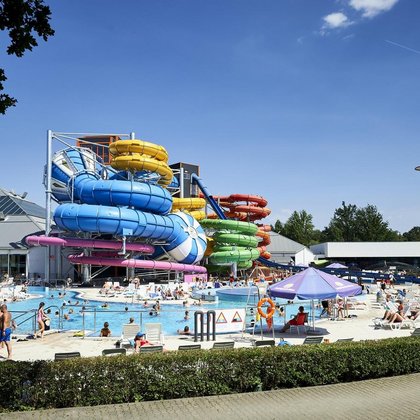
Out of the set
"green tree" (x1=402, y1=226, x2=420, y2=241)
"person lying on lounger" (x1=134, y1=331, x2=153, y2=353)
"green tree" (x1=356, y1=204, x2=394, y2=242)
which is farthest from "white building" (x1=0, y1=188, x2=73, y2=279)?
"green tree" (x1=402, y1=226, x2=420, y2=241)

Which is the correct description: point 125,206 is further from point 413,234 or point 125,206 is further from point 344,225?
point 413,234

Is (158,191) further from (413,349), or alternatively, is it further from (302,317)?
(413,349)

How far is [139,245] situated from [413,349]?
95.0 ft

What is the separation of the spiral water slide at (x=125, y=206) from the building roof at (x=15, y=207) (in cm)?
1209

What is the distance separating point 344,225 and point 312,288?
87607 millimetres

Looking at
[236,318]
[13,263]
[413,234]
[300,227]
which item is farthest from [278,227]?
[236,318]

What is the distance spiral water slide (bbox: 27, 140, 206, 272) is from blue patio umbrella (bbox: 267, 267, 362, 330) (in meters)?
21.5

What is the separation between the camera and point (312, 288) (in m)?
14.5

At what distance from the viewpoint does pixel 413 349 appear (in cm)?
1016

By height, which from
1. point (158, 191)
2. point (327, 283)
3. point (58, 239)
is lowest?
point (327, 283)

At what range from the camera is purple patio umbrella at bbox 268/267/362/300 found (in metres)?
14.3

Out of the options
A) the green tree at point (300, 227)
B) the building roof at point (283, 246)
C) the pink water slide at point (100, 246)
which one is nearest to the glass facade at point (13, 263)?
the pink water slide at point (100, 246)

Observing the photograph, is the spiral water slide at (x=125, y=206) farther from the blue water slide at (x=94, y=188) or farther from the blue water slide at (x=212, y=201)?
the blue water slide at (x=212, y=201)

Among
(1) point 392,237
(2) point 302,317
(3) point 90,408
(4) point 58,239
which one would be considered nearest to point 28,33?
(3) point 90,408
